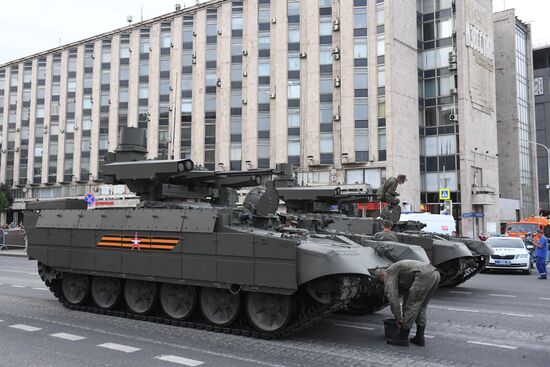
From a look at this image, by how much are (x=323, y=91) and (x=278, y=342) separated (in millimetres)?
33042

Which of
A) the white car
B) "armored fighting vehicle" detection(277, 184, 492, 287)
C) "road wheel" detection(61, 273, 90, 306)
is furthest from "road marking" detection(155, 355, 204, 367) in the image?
the white car

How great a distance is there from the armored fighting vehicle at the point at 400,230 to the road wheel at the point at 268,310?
409 cm

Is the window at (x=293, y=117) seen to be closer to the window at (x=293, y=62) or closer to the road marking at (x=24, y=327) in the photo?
the window at (x=293, y=62)

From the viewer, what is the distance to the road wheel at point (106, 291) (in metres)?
11.1

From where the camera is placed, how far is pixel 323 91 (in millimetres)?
40125

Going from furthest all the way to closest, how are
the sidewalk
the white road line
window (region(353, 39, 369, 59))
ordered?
1. window (region(353, 39, 369, 59))
2. the sidewalk
3. the white road line

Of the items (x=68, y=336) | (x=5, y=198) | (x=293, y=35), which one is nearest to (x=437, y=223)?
(x=68, y=336)

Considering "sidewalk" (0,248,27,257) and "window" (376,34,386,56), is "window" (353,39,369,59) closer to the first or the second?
"window" (376,34,386,56)

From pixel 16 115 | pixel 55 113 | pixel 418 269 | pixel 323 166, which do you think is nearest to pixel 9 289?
pixel 418 269

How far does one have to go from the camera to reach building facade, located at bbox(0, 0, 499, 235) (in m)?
38.8

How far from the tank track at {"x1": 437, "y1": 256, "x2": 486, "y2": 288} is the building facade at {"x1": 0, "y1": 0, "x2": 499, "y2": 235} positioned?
854 inches

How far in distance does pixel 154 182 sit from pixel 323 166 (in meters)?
29.2

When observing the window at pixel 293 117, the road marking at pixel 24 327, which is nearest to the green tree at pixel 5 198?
the window at pixel 293 117

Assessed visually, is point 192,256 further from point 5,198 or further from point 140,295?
point 5,198
